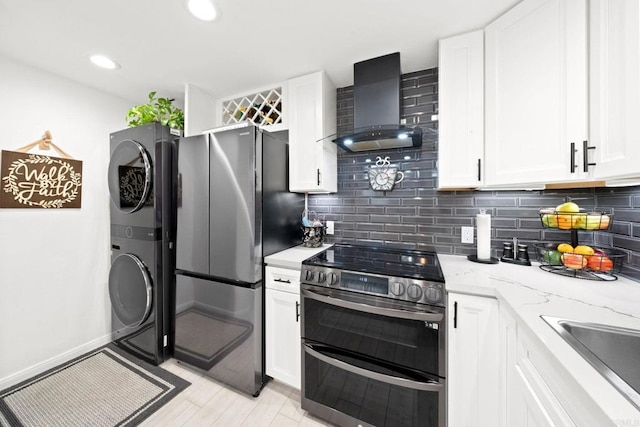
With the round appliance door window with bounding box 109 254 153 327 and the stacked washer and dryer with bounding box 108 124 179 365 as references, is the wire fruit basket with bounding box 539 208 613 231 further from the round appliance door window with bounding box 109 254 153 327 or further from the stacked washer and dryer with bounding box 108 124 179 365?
the round appliance door window with bounding box 109 254 153 327

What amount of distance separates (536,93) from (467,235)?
0.95m

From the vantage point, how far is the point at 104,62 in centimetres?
184

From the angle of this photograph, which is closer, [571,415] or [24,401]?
[571,415]

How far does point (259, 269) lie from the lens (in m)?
1.69

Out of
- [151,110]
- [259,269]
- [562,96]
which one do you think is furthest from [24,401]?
[562,96]

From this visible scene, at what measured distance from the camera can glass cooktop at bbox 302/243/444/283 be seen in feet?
4.34

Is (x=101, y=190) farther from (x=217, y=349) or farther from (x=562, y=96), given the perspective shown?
(x=562, y=96)

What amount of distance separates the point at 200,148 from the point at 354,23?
138cm


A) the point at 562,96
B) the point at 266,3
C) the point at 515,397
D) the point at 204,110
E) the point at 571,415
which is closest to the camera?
the point at 571,415

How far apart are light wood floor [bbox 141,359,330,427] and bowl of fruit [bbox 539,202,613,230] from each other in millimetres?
1834

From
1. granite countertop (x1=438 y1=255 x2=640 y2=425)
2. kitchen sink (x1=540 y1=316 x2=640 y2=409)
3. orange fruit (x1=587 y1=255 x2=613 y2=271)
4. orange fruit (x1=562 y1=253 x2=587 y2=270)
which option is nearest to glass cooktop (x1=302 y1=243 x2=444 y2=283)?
granite countertop (x1=438 y1=255 x2=640 y2=425)

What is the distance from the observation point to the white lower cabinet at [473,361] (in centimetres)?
112

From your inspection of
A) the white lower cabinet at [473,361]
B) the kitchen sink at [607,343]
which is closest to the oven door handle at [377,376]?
the white lower cabinet at [473,361]

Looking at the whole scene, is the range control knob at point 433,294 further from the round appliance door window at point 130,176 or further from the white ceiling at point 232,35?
the round appliance door window at point 130,176
